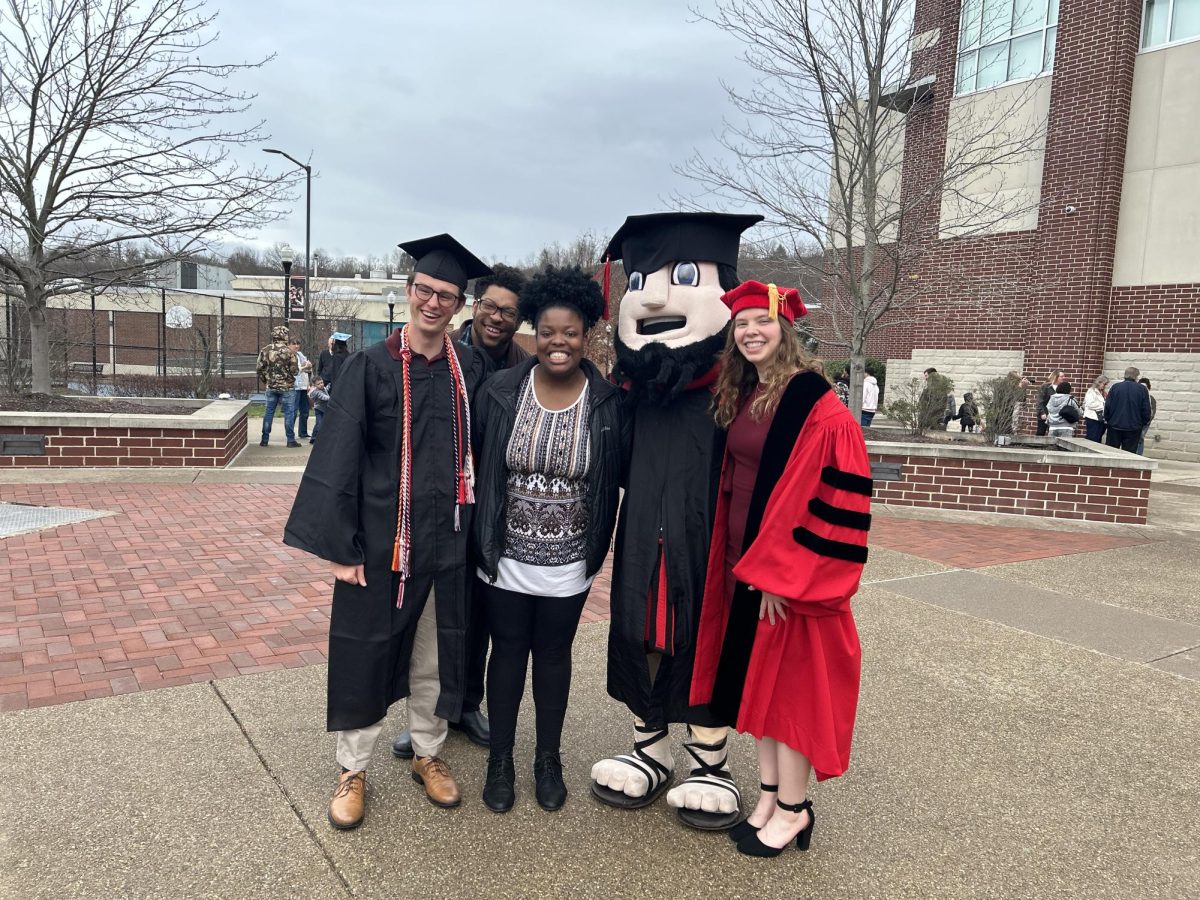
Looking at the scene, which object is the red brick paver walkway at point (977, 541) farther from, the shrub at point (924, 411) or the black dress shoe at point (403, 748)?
the black dress shoe at point (403, 748)

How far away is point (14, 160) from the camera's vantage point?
8.90 m

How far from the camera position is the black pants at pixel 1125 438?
1216cm

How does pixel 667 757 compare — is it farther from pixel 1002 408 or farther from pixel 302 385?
pixel 302 385

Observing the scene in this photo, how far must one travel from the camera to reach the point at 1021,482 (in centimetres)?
850

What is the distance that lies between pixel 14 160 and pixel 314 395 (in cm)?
439

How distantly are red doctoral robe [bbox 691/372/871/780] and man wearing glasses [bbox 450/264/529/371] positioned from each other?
1.68 m

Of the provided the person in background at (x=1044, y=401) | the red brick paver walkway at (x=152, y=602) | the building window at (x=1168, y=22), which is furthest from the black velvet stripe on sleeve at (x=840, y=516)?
the building window at (x=1168, y=22)

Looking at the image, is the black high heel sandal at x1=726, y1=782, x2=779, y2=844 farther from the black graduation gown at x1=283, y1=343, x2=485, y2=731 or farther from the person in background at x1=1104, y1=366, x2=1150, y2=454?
the person in background at x1=1104, y1=366, x2=1150, y2=454

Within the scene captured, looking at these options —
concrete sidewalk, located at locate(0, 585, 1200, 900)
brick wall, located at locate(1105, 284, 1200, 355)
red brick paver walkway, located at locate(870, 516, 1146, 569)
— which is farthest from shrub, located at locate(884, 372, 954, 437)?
concrete sidewalk, located at locate(0, 585, 1200, 900)

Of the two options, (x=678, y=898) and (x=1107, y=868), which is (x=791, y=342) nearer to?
(x=678, y=898)

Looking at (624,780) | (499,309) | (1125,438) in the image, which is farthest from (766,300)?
(1125,438)

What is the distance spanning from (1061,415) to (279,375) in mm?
11198

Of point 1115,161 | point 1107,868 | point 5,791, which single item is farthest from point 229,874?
point 1115,161

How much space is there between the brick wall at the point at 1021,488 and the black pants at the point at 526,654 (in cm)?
643
